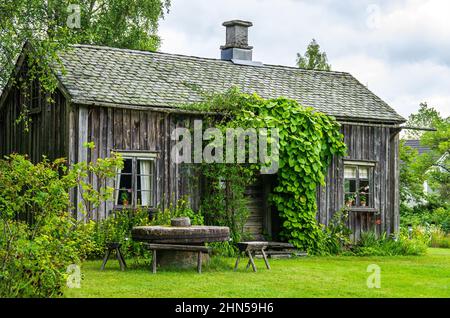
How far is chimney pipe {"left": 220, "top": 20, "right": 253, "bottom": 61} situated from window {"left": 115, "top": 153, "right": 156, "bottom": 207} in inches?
232

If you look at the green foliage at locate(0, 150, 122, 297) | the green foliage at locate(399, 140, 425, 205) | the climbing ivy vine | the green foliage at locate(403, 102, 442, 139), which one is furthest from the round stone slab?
the green foliage at locate(403, 102, 442, 139)

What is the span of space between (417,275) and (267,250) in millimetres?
4498

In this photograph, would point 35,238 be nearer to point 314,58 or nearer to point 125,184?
point 125,184

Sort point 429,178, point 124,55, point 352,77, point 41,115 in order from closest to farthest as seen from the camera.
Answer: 1. point 41,115
2. point 124,55
3. point 352,77
4. point 429,178

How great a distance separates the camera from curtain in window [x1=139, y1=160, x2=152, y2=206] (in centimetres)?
1852

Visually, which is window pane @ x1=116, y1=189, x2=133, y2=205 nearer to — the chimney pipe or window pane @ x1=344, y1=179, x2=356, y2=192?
window pane @ x1=344, y1=179, x2=356, y2=192

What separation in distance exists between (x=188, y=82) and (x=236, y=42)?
3528mm

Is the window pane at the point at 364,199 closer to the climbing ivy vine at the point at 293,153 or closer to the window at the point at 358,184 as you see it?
the window at the point at 358,184

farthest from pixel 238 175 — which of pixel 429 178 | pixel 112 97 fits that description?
→ pixel 429 178

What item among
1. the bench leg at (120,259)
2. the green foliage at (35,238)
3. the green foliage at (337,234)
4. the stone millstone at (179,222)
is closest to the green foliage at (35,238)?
the green foliage at (35,238)

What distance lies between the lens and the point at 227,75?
2183cm

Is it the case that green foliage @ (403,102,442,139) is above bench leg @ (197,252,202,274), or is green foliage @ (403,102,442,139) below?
above

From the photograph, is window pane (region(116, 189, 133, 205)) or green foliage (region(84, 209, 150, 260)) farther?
window pane (region(116, 189, 133, 205))
